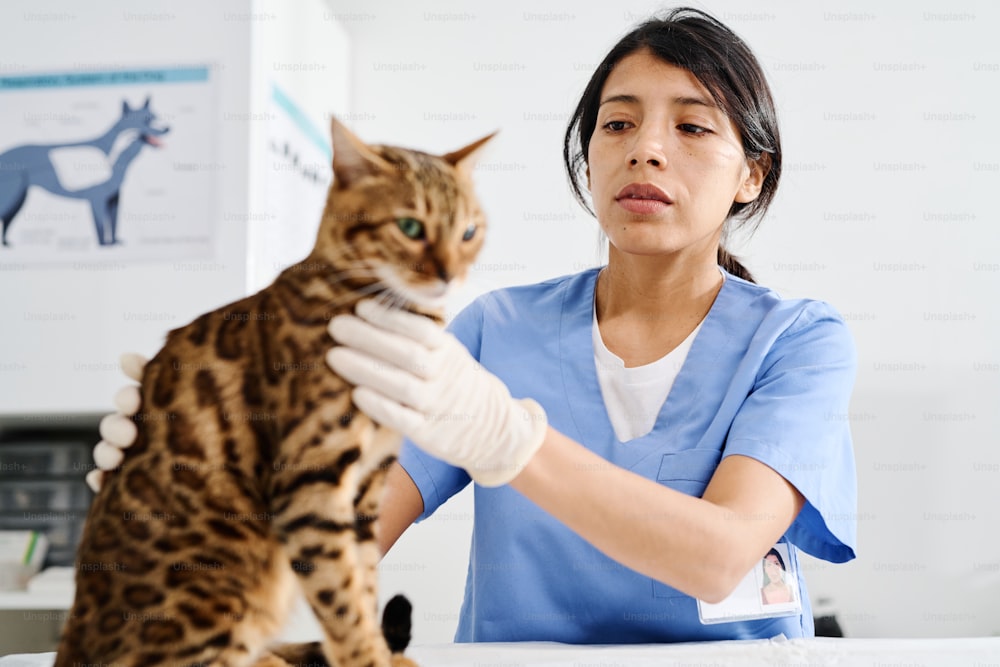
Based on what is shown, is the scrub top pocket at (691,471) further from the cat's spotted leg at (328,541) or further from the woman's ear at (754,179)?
the cat's spotted leg at (328,541)

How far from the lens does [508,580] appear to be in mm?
1246

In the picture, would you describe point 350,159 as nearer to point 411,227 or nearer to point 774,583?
point 411,227

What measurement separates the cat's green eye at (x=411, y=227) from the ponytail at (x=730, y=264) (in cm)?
92

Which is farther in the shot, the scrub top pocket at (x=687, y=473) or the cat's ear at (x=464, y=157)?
the scrub top pocket at (x=687, y=473)

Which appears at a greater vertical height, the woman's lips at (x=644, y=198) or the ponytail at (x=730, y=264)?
the woman's lips at (x=644, y=198)

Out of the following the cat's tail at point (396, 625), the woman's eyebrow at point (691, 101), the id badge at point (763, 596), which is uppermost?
the woman's eyebrow at point (691, 101)

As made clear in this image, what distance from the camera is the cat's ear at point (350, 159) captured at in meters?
0.70

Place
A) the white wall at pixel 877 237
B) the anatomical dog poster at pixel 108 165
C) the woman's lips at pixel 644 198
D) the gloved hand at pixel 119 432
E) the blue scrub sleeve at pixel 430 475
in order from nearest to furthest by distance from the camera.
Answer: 1. the gloved hand at pixel 119 432
2. the woman's lips at pixel 644 198
3. the blue scrub sleeve at pixel 430 475
4. the anatomical dog poster at pixel 108 165
5. the white wall at pixel 877 237

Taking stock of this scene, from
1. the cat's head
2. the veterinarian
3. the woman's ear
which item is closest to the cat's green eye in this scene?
the cat's head

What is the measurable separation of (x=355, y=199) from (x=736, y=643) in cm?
74

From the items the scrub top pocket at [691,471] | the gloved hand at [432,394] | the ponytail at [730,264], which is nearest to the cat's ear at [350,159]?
the gloved hand at [432,394]

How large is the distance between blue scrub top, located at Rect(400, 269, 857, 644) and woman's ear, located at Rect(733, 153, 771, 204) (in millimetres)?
138

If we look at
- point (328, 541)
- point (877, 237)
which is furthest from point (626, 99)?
point (877, 237)

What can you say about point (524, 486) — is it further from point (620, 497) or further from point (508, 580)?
→ point (508, 580)
